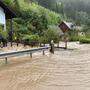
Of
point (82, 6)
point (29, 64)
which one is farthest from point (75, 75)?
point (82, 6)

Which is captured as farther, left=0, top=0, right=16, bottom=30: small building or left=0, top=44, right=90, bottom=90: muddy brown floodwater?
left=0, top=0, right=16, bottom=30: small building

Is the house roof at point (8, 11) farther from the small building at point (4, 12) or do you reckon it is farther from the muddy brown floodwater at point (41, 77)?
the muddy brown floodwater at point (41, 77)

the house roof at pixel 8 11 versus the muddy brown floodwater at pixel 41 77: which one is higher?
the house roof at pixel 8 11

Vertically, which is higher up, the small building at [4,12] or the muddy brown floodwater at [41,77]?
the small building at [4,12]

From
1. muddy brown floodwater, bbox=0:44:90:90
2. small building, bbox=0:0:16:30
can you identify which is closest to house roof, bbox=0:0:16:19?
small building, bbox=0:0:16:30

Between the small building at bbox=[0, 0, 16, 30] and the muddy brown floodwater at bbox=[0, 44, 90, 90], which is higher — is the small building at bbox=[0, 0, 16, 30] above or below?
above

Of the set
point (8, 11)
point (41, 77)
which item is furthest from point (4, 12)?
point (41, 77)

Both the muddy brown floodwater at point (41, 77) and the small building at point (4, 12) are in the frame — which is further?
the small building at point (4, 12)

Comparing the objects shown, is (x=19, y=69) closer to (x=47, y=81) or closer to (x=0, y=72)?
(x=0, y=72)

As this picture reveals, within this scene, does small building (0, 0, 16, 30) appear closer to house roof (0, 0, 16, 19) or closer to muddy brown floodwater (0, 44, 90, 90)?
house roof (0, 0, 16, 19)

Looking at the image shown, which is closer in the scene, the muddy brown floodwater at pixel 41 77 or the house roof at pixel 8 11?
the muddy brown floodwater at pixel 41 77

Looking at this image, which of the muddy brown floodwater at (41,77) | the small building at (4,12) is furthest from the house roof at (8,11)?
the muddy brown floodwater at (41,77)

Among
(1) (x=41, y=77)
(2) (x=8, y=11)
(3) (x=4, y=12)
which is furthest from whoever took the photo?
(3) (x=4, y=12)

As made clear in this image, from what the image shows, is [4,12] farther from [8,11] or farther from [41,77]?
[41,77]
